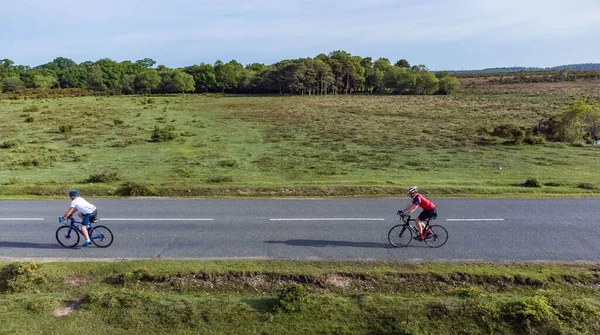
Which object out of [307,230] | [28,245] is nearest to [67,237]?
[28,245]

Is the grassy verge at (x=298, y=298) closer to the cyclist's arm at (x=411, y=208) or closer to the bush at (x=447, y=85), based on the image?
the cyclist's arm at (x=411, y=208)

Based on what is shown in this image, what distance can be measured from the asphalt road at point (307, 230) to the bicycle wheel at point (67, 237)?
0.83 ft

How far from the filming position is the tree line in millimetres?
110938

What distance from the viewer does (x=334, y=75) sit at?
118375 millimetres

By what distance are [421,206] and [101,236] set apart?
32.1ft

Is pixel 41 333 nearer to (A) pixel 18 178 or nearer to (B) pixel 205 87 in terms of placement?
(A) pixel 18 178

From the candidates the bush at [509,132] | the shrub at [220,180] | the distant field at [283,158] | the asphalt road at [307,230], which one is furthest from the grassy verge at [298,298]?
the bush at [509,132]

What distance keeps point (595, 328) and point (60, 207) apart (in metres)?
18.5

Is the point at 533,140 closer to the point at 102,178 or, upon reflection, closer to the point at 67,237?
the point at 102,178

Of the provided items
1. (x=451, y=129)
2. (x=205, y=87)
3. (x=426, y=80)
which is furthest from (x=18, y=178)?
(x=205, y=87)

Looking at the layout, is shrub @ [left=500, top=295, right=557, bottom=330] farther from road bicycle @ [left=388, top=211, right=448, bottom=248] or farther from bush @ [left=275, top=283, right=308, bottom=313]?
bush @ [left=275, top=283, right=308, bottom=313]

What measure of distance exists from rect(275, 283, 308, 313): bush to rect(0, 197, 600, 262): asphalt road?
1.99 m

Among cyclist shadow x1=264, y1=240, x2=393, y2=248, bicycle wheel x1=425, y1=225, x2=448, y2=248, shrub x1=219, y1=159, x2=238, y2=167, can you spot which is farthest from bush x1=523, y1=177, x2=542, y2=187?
shrub x1=219, y1=159, x2=238, y2=167

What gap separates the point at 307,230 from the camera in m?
14.0
